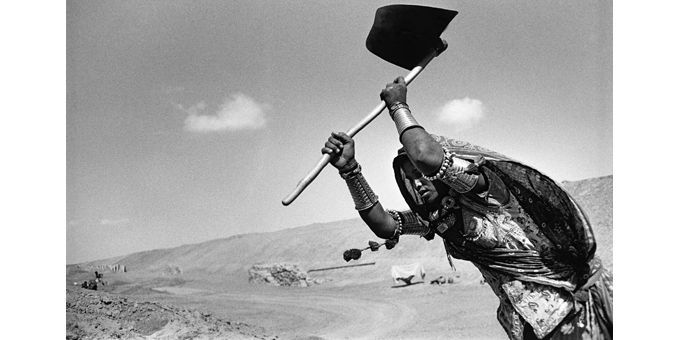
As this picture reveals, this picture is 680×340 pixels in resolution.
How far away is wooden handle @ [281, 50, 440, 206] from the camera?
3.35 meters

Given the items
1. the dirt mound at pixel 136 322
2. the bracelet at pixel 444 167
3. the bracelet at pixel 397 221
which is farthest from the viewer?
the dirt mound at pixel 136 322

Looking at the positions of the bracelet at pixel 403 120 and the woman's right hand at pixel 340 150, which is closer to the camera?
the bracelet at pixel 403 120

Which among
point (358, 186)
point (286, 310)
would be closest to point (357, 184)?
point (358, 186)

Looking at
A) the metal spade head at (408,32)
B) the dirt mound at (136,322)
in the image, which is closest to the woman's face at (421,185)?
the metal spade head at (408,32)

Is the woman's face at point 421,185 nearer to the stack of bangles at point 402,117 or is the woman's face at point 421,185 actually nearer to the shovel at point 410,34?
the stack of bangles at point 402,117

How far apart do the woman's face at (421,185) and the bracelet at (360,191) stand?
21 cm

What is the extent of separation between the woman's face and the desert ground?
3.52 metres

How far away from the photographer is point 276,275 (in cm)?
807

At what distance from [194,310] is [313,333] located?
50.9 inches

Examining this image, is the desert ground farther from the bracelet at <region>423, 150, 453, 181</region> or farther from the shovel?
the bracelet at <region>423, 150, 453, 181</region>

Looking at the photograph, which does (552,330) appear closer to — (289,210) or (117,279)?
(289,210)

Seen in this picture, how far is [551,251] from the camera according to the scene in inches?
131

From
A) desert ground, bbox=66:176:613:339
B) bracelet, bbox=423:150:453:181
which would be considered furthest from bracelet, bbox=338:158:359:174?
desert ground, bbox=66:176:613:339

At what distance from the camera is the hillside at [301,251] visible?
7246 millimetres
